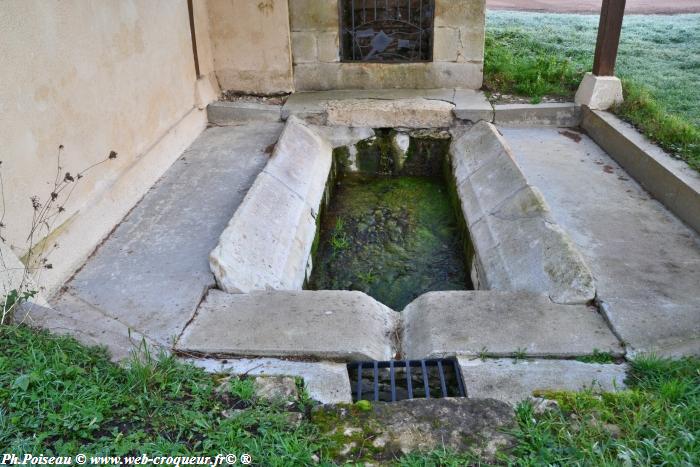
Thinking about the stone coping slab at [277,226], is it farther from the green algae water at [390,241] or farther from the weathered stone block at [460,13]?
the weathered stone block at [460,13]

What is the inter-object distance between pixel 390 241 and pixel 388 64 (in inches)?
106

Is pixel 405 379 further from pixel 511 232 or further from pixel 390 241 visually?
pixel 390 241

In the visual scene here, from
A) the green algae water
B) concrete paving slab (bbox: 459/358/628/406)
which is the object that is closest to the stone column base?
the green algae water

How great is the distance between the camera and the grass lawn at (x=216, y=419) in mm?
1959

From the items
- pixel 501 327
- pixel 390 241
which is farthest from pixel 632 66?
pixel 501 327

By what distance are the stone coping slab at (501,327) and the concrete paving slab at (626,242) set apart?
176mm

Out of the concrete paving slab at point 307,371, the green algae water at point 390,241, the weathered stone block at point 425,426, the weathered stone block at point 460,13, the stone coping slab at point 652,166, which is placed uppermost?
the weathered stone block at point 460,13

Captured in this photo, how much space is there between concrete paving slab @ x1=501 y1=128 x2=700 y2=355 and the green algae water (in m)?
1.03

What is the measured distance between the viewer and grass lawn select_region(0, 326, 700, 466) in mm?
1959

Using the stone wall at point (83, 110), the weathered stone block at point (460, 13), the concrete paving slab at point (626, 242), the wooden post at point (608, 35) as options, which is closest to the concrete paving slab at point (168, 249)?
the stone wall at point (83, 110)

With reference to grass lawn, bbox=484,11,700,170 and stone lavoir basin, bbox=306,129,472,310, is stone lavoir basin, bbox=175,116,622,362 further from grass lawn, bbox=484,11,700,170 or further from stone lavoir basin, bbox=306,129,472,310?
grass lawn, bbox=484,11,700,170

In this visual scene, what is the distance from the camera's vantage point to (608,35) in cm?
557

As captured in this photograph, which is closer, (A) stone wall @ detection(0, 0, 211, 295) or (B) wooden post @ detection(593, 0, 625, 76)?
(A) stone wall @ detection(0, 0, 211, 295)

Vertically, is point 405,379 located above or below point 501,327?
below
